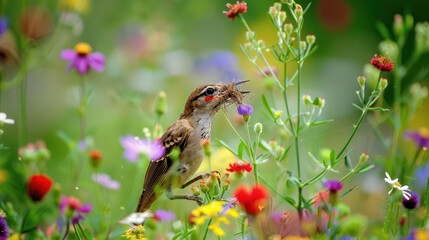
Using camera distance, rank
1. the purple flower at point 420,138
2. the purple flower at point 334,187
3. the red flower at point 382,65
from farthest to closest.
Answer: the purple flower at point 420,138 → the red flower at point 382,65 → the purple flower at point 334,187

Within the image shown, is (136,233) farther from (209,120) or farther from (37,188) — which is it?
Answer: (209,120)

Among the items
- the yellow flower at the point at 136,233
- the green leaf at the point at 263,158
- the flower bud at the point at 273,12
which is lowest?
the yellow flower at the point at 136,233

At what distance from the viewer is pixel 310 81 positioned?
5773mm

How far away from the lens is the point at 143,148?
112 inches

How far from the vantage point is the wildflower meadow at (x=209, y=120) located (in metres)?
2.42

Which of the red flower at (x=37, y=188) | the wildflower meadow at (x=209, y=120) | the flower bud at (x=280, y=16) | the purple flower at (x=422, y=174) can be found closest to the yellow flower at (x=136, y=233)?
the wildflower meadow at (x=209, y=120)

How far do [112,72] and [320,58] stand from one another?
1491 mm

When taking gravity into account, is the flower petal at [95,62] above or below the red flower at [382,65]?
above

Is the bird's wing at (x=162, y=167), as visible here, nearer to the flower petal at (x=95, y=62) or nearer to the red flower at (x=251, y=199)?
the flower petal at (x=95, y=62)

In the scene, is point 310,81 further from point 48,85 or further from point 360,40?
point 48,85

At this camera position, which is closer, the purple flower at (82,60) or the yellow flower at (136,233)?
the yellow flower at (136,233)

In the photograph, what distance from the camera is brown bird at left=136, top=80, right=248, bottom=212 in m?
2.92

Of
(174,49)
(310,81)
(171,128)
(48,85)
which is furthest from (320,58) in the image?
(171,128)

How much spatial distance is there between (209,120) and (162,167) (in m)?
0.27
